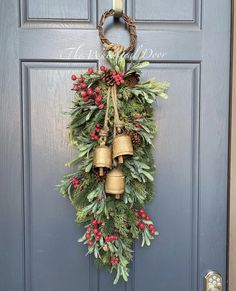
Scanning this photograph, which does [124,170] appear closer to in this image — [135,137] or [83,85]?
[135,137]

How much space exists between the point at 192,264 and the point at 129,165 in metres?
0.46

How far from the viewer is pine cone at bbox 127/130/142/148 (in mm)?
844

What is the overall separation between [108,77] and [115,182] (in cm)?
31

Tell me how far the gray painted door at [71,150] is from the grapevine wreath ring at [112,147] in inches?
4.1

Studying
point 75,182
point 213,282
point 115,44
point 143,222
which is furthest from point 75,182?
point 213,282

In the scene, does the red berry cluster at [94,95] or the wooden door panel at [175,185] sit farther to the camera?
the wooden door panel at [175,185]

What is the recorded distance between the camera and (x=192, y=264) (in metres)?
1.03

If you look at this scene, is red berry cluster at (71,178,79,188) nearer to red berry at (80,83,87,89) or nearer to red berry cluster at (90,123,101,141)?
red berry cluster at (90,123,101,141)

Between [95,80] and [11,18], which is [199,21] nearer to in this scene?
[95,80]

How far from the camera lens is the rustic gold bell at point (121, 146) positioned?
788mm

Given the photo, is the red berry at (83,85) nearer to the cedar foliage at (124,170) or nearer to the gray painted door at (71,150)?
the cedar foliage at (124,170)

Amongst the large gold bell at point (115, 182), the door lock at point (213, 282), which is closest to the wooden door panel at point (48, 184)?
the large gold bell at point (115, 182)

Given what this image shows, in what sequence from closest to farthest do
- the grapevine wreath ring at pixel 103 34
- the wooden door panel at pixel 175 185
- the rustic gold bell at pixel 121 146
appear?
the rustic gold bell at pixel 121 146 < the grapevine wreath ring at pixel 103 34 < the wooden door panel at pixel 175 185

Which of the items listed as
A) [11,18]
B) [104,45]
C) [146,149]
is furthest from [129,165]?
[11,18]
